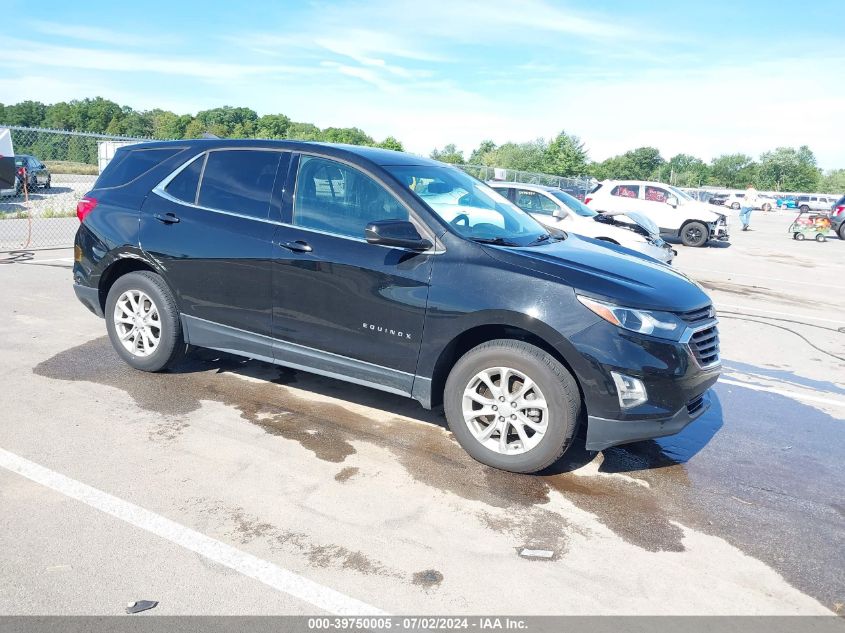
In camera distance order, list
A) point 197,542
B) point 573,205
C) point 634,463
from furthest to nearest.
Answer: point 573,205 < point 634,463 < point 197,542

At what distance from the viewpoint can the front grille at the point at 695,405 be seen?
4008mm

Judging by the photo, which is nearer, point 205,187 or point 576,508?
point 576,508

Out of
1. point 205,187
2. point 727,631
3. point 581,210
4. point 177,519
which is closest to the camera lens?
point 727,631

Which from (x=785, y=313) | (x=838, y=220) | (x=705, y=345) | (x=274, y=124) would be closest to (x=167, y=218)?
(x=705, y=345)

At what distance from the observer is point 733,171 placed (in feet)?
329

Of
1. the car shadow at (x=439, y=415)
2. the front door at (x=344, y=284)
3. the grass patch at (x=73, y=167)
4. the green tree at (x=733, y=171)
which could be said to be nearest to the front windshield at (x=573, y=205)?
the car shadow at (x=439, y=415)

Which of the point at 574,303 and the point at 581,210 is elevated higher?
the point at 581,210

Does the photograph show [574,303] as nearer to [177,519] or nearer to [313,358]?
[313,358]

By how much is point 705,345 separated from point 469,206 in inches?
70.4

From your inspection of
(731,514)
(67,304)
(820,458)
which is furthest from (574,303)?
(67,304)

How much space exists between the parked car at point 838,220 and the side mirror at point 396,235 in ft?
86.8

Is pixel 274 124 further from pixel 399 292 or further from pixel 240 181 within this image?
pixel 399 292

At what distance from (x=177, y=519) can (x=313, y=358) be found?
1.53 metres

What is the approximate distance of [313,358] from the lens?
15.1ft
